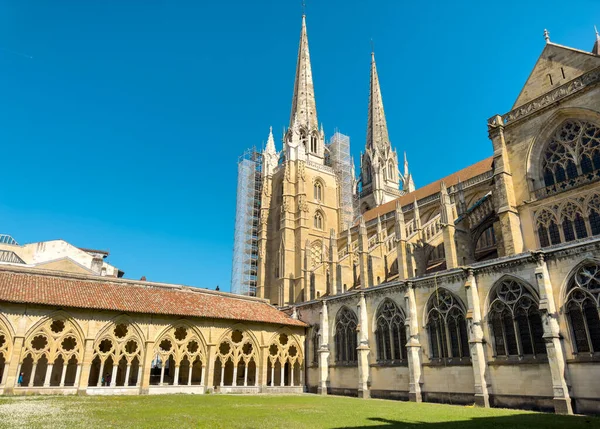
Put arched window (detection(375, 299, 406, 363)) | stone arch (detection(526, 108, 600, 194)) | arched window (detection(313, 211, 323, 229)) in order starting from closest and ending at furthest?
stone arch (detection(526, 108, 600, 194)), arched window (detection(375, 299, 406, 363)), arched window (detection(313, 211, 323, 229))

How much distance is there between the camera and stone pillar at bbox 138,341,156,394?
2130 centimetres

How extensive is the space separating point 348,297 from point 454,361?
7.60 metres

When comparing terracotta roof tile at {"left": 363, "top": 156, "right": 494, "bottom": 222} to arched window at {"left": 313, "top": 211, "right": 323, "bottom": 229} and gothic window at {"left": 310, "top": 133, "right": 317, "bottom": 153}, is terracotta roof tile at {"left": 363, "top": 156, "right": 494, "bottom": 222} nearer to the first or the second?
arched window at {"left": 313, "top": 211, "right": 323, "bottom": 229}

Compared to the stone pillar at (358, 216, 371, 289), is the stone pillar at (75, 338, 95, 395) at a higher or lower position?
lower

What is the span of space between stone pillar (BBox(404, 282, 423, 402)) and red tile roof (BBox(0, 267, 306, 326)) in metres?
8.88

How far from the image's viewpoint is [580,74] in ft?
67.2

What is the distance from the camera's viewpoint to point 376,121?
212ft

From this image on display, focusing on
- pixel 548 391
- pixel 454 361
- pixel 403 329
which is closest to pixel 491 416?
pixel 548 391

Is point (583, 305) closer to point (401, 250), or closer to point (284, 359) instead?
point (401, 250)

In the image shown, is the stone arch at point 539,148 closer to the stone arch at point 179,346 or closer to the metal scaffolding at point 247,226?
the stone arch at point 179,346

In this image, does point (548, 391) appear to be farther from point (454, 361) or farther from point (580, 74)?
point (580, 74)

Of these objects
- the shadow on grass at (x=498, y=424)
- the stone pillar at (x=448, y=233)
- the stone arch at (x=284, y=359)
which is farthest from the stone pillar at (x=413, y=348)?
the stone arch at (x=284, y=359)

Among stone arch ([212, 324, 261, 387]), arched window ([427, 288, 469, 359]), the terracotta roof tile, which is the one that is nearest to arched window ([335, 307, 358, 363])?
stone arch ([212, 324, 261, 387])

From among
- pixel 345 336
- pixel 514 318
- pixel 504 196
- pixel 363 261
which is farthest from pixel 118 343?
pixel 504 196
